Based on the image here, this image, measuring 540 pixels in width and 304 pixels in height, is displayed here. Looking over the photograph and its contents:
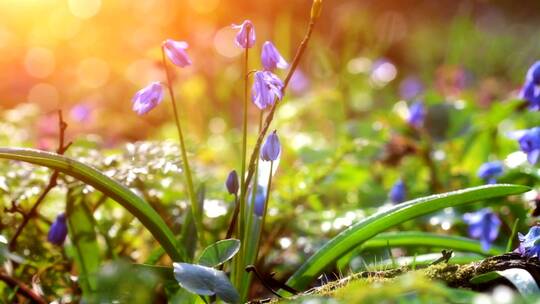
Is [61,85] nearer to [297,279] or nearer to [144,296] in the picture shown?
[297,279]

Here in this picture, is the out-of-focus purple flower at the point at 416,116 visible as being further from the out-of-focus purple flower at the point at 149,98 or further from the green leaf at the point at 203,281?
the green leaf at the point at 203,281

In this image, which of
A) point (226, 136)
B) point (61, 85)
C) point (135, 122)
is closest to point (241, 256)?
point (226, 136)

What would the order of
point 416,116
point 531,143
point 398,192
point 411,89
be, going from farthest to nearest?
point 411,89
point 416,116
point 398,192
point 531,143

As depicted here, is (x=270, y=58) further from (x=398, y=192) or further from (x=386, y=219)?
(x=398, y=192)

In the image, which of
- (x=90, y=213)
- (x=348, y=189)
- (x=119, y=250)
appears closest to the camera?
(x=90, y=213)

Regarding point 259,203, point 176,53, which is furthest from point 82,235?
point 176,53

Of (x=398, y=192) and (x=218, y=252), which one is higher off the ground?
(x=398, y=192)

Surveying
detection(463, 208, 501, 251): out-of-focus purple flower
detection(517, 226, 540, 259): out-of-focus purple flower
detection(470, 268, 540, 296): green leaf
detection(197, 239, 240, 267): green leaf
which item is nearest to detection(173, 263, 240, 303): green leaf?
detection(197, 239, 240, 267): green leaf
